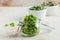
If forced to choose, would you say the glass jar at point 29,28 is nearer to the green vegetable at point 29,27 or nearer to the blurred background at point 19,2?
the green vegetable at point 29,27

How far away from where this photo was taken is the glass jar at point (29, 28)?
2.43ft

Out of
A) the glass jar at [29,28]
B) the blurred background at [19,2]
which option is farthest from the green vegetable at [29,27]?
the blurred background at [19,2]

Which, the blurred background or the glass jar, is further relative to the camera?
the blurred background

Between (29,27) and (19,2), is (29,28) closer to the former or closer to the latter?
(29,27)

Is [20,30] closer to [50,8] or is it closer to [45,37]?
[45,37]

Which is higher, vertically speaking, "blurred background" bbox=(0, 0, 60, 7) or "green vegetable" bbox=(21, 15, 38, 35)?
"blurred background" bbox=(0, 0, 60, 7)

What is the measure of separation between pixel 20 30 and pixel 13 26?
0.53 feet

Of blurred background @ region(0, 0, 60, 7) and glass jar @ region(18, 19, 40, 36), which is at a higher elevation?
blurred background @ region(0, 0, 60, 7)

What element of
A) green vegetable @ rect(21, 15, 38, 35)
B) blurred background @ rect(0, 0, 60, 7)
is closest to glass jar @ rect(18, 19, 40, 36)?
green vegetable @ rect(21, 15, 38, 35)

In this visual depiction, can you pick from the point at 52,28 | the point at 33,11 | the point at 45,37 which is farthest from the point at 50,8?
the point at 45,37

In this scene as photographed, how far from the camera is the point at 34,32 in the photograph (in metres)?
0.75

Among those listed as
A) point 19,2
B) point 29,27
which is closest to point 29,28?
point 29,27

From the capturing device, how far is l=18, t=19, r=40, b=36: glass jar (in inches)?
29.2

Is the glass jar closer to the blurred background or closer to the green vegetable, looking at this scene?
the green vegetable
